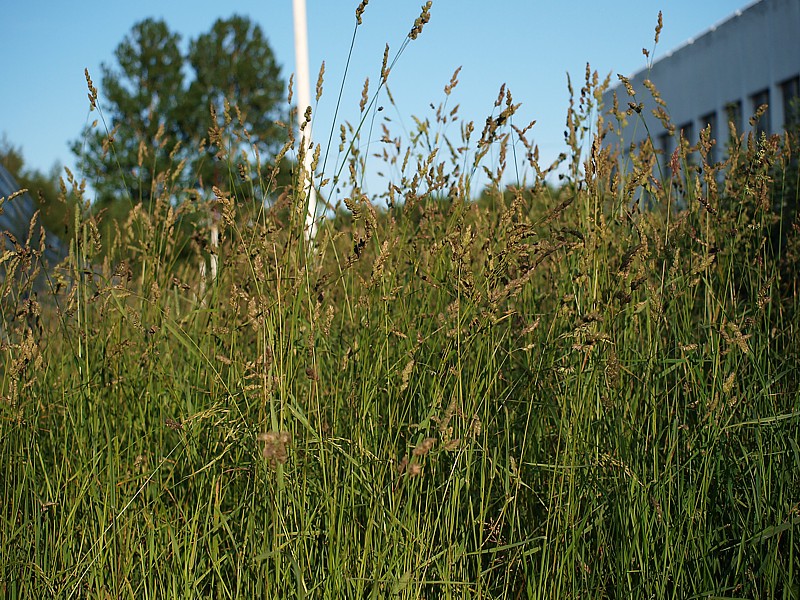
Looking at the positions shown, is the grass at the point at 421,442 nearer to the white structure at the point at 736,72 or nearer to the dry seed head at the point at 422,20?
the dry seed head at the point at 422,20

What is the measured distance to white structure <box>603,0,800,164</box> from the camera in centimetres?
1744

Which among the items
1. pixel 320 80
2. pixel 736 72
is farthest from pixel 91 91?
pixel 736 72

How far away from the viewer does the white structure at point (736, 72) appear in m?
17.4

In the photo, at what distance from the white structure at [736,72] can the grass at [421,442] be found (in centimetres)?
1435

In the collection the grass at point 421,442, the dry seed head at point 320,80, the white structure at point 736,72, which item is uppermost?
the white structure at point 736,72

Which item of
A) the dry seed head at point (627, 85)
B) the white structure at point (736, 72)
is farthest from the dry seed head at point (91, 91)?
the white structure at point (736, 72)

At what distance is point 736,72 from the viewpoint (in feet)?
63.0

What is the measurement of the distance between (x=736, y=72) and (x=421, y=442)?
19.7 meters

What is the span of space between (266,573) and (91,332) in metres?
1.08

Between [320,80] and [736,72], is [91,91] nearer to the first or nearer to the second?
[320,80]

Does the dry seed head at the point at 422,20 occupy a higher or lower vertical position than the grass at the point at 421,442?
higher

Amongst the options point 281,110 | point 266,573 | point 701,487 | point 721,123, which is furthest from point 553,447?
point 281,110

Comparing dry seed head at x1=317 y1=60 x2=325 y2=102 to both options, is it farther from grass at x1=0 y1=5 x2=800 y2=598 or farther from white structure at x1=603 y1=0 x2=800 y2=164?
white structure at x1=603 y1=0 x2=800 y2=164

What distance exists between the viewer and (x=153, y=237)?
2309 mm
